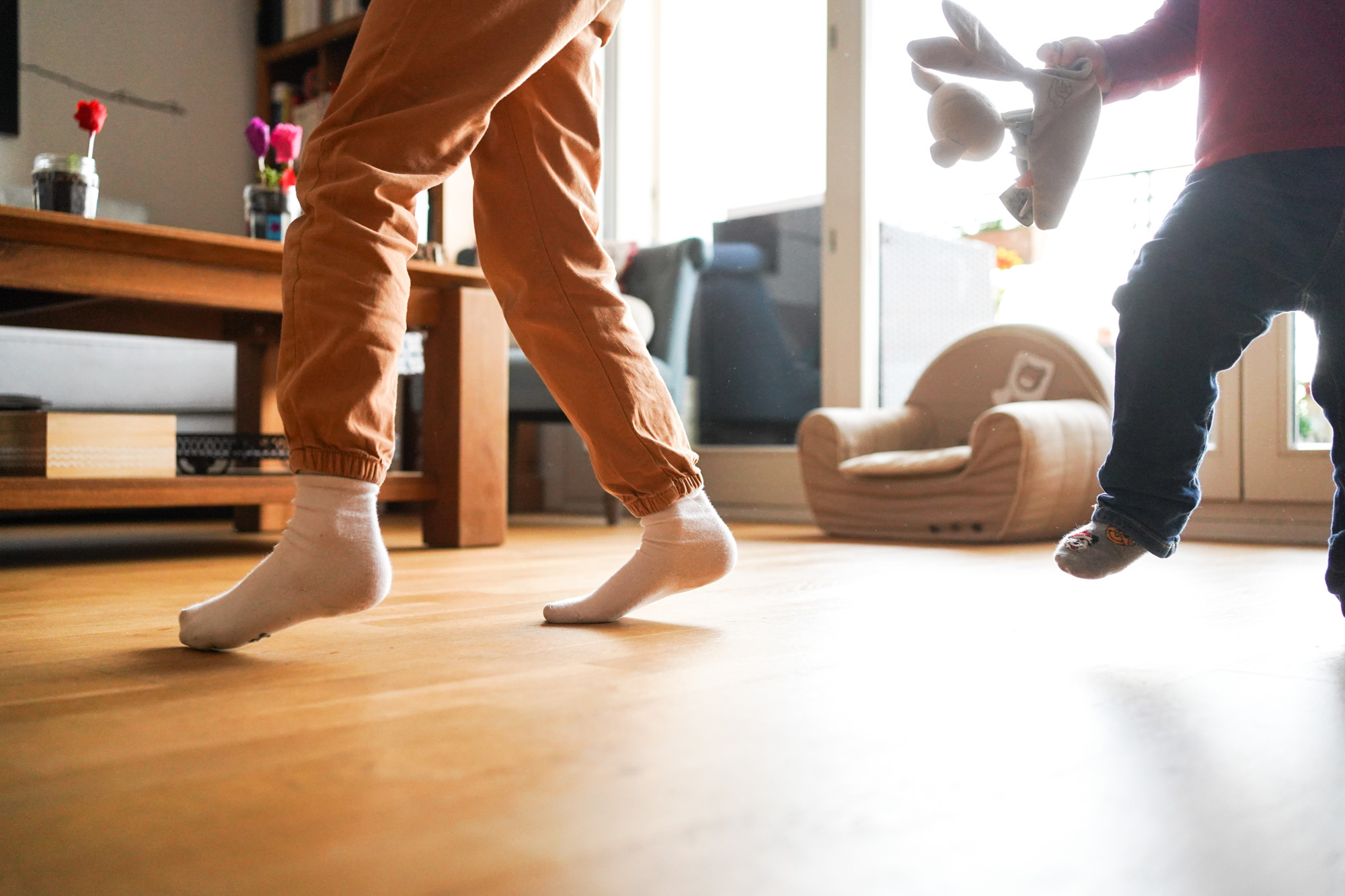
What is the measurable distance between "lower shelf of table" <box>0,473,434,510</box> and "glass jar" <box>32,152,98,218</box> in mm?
498

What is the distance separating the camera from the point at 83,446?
1.90 m

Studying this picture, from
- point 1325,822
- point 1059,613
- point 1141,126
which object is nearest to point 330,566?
point 1325,822

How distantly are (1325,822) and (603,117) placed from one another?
3911mm

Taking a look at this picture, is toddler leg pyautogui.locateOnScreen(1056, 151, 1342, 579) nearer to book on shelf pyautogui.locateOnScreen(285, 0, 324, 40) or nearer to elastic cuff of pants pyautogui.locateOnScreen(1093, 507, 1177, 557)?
elastic cuff of pants pyautogui.locateOnScreen(1093, 507, 1177, 557)

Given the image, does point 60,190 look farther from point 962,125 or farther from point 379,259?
point 962,125

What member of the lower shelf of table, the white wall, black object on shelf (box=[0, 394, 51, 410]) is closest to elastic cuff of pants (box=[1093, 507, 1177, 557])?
the lower shelf of table

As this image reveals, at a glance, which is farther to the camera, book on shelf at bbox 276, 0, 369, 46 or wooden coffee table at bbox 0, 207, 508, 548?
book on shelf at bbox 276, 0, 369, 46

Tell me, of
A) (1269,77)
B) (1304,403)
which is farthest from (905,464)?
(1269,77)

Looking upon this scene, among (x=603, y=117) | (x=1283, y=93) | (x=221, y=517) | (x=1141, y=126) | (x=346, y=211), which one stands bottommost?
(x=221, y=517)

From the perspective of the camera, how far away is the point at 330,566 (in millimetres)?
881

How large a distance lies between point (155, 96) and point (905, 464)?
11.1 feet

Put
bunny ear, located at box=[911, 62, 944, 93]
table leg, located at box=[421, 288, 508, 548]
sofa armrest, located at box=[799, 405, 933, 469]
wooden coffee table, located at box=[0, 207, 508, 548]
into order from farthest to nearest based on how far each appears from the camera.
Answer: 1. sofa armrest, located at box=[799, 405, 933, 469]
2. table leg, located at box=[421, 288, 508, 548]
3. wooden coffee table, located at box=[0, 207, 508, 548]
4. bunny ear, located at box=[911, 62, 944, 93]

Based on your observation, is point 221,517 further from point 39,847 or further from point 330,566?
point 39,847

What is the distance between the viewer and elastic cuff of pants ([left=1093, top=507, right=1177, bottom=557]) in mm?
1043
